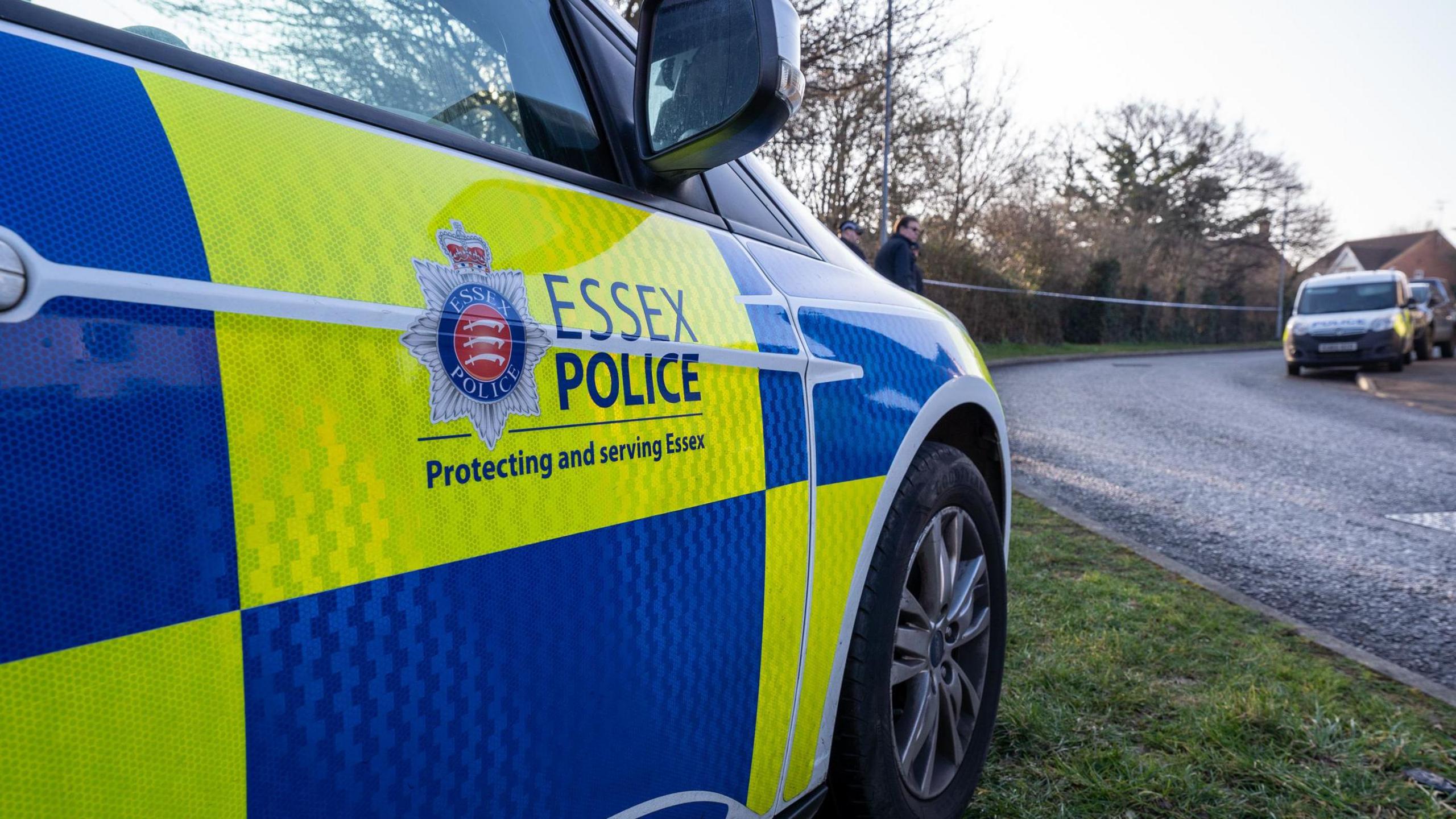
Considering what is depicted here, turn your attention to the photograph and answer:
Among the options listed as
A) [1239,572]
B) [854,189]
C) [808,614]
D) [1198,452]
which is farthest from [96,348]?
[854,189]

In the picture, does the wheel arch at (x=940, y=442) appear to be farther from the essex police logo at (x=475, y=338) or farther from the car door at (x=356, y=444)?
the essex police logo at (x=475, y=338)

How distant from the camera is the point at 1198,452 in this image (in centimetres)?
781

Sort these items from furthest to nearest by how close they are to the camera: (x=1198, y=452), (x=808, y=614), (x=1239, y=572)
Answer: (x=1198, y=452), (x=1239, y=572), (x=808, y=614)

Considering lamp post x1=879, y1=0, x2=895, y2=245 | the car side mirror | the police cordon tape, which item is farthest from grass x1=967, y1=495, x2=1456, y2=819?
the police cordon tape

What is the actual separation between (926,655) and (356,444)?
1448 millimetres

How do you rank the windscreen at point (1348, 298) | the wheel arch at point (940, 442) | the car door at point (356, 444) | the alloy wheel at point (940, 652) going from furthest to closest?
the windscreen at point (1348, 298)
the alloy wheel at point (940, 652)
the wheel arch at point (940, 442)
the car door at point (356, 444)

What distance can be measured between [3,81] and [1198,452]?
333 inches

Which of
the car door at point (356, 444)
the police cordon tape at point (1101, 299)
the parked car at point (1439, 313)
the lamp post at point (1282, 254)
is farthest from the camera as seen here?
the lamp post at point (1282, 254)

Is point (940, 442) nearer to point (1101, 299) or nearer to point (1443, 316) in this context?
point (1443, 316)

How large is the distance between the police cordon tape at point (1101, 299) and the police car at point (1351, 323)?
6.83 metres

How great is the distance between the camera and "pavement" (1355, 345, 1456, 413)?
11.8 metres

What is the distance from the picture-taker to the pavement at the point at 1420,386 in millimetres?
11766

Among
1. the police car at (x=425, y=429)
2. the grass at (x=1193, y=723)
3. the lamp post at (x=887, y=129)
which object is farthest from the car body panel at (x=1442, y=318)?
the police car at (x=425, y=429)

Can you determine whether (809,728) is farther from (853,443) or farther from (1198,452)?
(1198,452)
